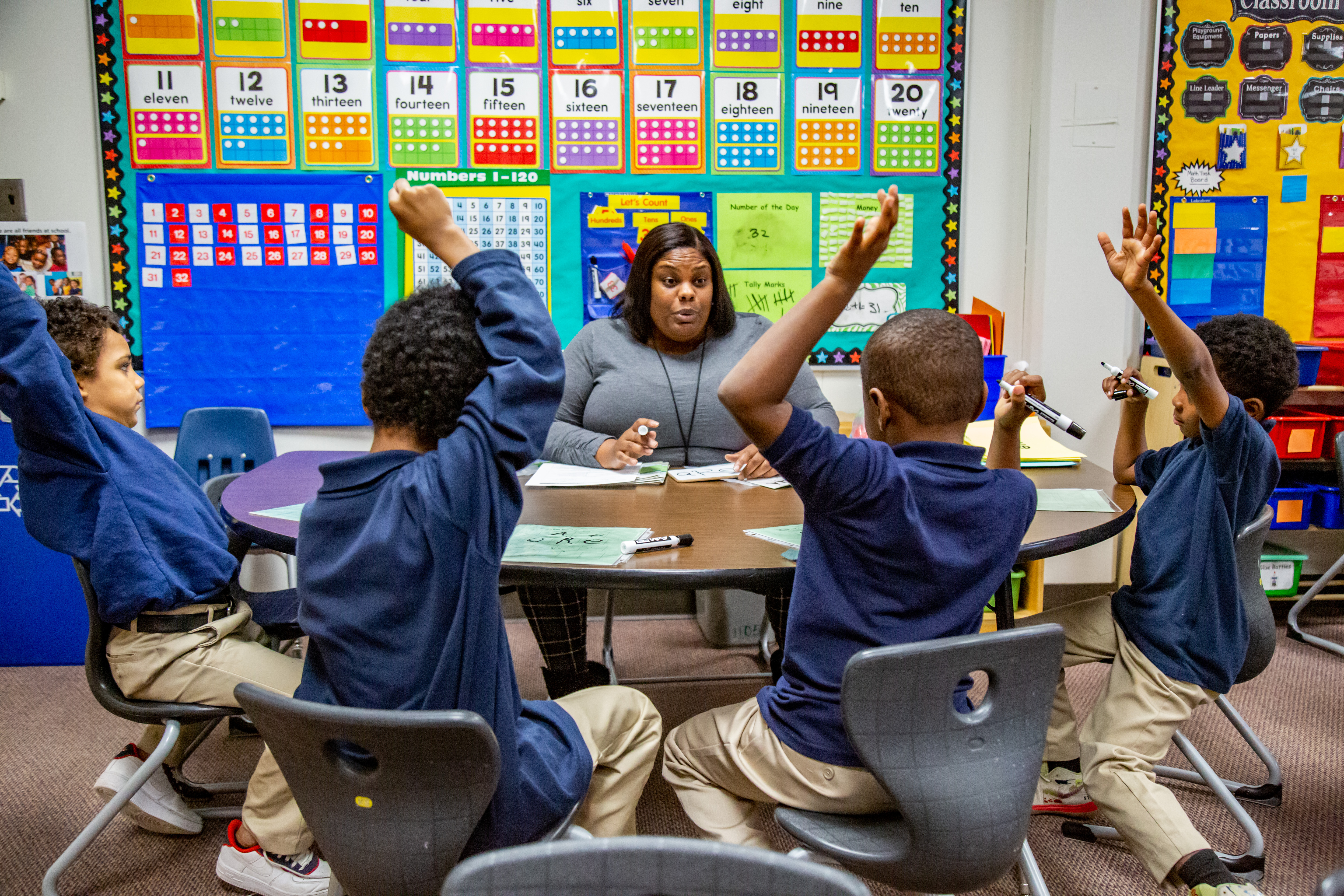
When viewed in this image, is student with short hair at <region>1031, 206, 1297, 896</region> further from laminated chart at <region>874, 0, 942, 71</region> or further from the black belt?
laminated chart at <region>874, 0, 942, 71</region>

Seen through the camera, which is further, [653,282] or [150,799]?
[653,282]

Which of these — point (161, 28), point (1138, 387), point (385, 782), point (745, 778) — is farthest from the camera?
point (161, 28)

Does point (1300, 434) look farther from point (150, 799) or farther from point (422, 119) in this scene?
point (150, 799)

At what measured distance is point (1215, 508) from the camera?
1.58m

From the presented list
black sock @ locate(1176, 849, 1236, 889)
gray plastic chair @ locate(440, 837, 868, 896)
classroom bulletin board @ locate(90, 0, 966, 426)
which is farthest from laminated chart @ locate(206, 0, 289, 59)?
black sock @ locate(1176, 849, 1236, 889)

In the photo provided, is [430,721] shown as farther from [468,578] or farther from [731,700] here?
[731,700]

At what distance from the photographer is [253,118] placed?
3141 mm

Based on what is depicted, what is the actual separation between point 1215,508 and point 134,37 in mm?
3512

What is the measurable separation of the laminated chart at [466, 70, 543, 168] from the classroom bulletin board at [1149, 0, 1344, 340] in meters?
2.26

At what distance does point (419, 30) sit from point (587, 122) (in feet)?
2.14

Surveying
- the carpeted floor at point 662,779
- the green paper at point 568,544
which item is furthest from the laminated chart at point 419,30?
the green paper at point 568,544

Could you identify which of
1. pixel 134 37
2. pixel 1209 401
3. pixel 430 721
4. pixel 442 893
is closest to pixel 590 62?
pixel 134 37

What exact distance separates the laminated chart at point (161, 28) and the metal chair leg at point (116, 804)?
2.47m

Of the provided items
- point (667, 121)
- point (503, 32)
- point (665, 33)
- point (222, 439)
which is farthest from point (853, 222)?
point (222, 439)
